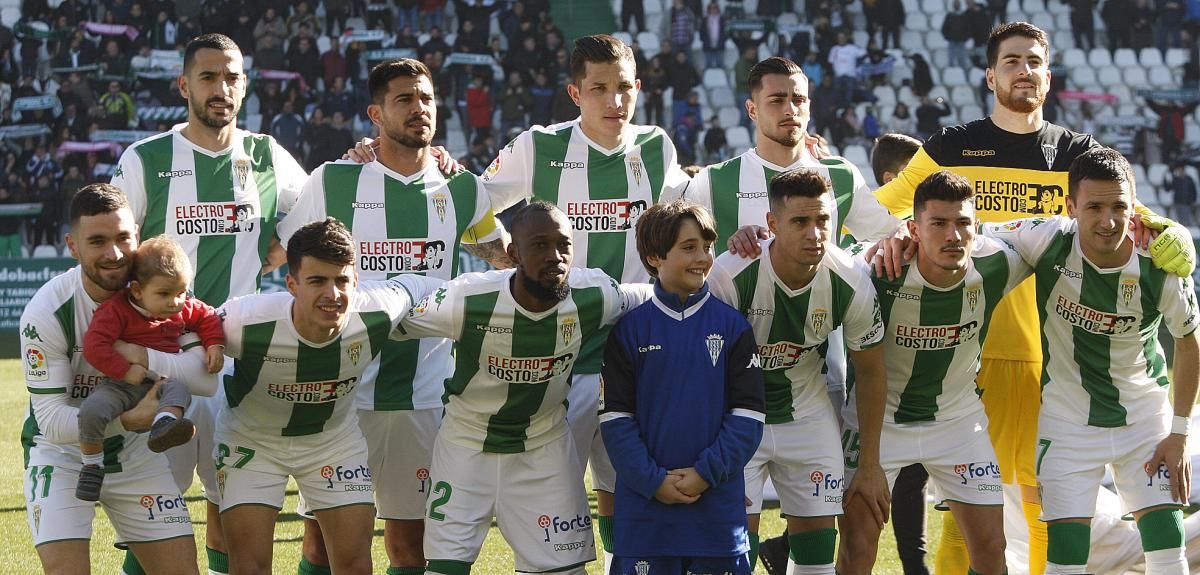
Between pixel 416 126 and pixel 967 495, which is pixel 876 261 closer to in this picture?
pixel 967 495

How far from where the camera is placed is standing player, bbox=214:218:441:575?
4.70 metres

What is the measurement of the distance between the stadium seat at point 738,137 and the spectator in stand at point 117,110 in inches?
377

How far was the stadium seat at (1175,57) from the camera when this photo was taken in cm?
2198

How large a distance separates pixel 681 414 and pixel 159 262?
1.92 m

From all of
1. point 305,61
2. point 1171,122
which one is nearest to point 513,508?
point 305,61

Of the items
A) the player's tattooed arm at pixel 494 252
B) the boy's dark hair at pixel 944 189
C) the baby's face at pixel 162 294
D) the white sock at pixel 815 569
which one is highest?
the boy's dark hair at pixel 944 189

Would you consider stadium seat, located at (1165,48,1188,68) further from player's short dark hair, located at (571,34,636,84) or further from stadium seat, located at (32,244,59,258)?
player's short dark hair, located at (571,34,636,84)

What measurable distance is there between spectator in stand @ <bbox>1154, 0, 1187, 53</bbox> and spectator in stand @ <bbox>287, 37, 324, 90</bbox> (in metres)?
14.3

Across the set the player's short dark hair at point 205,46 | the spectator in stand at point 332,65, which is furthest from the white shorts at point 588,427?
the spectator in stand at point 332,65

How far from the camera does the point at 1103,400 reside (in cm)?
522

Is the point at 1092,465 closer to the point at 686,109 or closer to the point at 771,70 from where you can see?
the point at 771,70

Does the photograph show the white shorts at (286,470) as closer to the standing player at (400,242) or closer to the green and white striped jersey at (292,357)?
the green and white striped jersey at (292,357)

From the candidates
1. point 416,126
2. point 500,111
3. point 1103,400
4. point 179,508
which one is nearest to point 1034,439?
point 1103,400

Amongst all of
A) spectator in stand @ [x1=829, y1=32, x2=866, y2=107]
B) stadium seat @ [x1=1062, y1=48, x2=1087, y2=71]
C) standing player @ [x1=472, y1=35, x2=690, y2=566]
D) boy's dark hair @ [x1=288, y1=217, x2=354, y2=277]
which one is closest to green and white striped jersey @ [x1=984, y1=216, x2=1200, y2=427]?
standing player @ [x1=472, y1=35, x2=690, y2=566]
